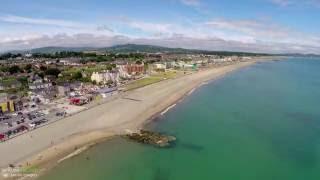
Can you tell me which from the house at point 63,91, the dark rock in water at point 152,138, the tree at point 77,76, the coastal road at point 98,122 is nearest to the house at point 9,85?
the house at point 63,91

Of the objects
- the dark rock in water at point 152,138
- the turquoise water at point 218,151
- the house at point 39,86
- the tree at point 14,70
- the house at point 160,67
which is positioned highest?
the tree at point 14,70

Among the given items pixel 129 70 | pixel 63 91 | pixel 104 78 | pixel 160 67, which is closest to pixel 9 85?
pixel 63 91

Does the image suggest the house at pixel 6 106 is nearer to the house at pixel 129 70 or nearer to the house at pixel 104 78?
the house at pixel 104 78

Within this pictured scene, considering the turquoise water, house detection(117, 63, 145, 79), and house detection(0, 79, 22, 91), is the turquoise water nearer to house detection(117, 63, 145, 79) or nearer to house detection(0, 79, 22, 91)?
house detection(0, 79, 22, 91)

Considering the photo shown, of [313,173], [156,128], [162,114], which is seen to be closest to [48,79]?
[162,114]

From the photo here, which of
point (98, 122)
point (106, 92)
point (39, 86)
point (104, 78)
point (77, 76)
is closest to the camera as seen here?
point (98, 122)

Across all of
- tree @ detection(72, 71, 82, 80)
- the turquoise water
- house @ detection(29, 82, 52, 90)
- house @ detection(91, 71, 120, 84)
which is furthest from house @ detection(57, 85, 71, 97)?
the turquoise water

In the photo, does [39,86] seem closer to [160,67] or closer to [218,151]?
[218,151]
